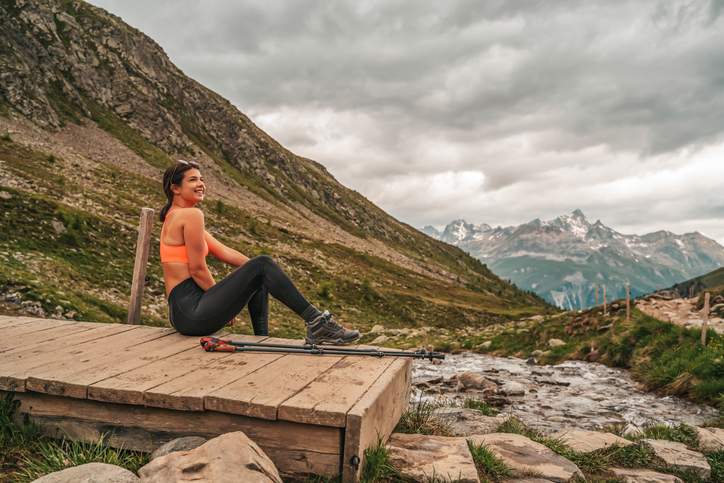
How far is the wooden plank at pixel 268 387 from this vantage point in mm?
4166

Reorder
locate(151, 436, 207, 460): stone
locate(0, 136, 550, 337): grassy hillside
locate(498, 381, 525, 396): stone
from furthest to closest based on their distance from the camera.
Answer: locate(0, 136, 550, 337): grassy hillside
locate(498, 381, 525, 396): stone
locate(151, 436, 207, 460): stone

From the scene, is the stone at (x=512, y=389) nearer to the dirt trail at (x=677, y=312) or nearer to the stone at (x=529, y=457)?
the dirt trail at (x=677, y=312)

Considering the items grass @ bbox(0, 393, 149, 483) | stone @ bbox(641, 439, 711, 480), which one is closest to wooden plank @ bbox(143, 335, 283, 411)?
grass @ bbox(0, 393, 149, 483)

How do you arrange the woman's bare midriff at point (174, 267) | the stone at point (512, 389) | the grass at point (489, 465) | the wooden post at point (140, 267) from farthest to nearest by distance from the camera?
the stone at point (512, 389), the wooden post at point (140, 267), the woman's bare midriff at point (174, 267), the grass at point (489, 465)

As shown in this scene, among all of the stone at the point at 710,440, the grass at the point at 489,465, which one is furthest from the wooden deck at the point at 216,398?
the stone at the point at 710,440

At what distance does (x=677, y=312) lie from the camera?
1802 cm

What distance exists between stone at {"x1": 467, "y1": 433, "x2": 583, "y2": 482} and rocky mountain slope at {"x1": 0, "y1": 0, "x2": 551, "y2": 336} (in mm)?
11862

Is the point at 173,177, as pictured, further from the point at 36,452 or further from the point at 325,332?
the point at 36,452

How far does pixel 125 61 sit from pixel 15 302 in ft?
291

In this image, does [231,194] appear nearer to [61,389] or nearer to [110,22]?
[110,22]

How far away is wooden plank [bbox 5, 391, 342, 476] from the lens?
4133 mm

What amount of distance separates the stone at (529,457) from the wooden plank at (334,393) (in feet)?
5.46

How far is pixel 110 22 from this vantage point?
86812mm

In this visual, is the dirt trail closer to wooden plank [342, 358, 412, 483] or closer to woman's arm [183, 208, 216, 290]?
wooden plank [342, 358, 412, 483]
